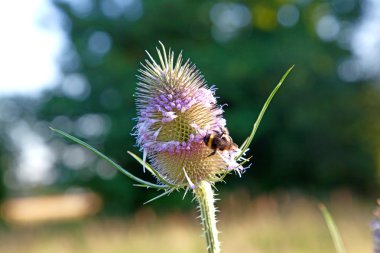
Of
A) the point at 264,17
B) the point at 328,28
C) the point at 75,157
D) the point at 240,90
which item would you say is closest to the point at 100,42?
the point at 75,157

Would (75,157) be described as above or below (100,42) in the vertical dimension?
below

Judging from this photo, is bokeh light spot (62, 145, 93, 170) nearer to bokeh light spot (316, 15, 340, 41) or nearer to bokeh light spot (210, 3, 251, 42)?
bokeh light spot (210, 3, 251, 42)

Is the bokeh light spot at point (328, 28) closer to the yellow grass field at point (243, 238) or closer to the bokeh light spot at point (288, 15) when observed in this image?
the bokeh light spot at point (288, 15)

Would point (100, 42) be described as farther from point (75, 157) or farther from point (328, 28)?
point (328, 28)

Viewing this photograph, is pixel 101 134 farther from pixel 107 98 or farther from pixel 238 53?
pixel 238 53

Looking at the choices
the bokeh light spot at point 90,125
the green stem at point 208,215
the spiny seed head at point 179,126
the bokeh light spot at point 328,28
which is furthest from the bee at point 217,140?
the bokeh light spot at point 328,28

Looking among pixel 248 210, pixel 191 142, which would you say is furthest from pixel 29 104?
pixel 191 142
